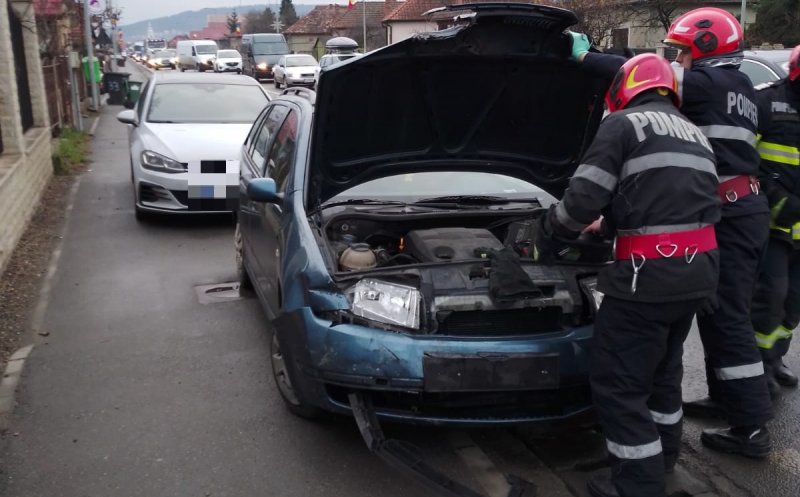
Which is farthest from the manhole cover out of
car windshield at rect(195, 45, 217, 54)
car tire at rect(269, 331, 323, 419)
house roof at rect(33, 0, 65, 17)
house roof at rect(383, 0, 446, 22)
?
house roof at rect(383, 0, 446, 22)

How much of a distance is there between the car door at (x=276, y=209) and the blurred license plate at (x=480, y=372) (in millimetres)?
1220

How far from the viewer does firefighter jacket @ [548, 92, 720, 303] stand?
314 cm

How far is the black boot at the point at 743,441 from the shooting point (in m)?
3.79

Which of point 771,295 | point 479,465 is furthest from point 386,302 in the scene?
point 771,295

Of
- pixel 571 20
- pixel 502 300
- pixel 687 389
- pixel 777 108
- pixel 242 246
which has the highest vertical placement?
pixel 571 20

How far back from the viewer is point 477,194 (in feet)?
16.1

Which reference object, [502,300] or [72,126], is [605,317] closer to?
[502,300]

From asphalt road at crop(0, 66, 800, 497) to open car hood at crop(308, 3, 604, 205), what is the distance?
52.9 inches

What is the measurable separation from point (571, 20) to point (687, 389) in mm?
2339

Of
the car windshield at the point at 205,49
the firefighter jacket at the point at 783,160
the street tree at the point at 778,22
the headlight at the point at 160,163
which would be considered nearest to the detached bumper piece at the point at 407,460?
the firefighter jacket at the point at 783,160

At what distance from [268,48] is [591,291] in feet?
129

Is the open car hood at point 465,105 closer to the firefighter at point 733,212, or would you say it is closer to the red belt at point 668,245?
the firefighter at point 733,212

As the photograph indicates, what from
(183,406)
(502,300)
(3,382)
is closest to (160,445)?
(183,406)

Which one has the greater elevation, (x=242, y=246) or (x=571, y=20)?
(x=571, y=20)
